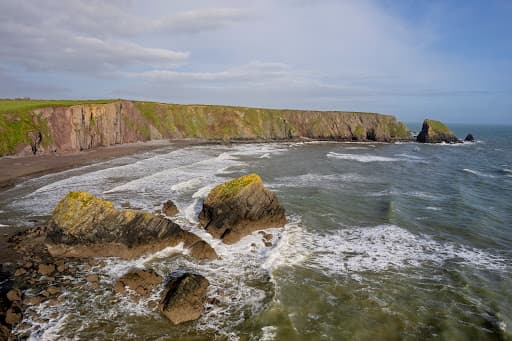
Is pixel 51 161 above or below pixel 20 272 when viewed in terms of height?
below

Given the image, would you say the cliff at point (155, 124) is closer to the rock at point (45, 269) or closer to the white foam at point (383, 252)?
the rock at point (45, 269)

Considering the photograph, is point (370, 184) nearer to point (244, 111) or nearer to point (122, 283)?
point (122, 283)

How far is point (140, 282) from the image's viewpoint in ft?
47.1

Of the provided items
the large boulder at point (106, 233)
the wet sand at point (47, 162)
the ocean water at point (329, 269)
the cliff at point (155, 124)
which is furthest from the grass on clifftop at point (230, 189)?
the cliff at point (155, 124)

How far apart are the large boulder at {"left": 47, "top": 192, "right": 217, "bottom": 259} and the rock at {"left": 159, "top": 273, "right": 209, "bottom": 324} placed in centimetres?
380

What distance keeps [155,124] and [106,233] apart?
67942 millimetres

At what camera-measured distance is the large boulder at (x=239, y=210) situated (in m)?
20.7

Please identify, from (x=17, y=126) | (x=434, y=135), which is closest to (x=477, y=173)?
(x=434, y=135)

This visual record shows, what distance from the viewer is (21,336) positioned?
1100 cm

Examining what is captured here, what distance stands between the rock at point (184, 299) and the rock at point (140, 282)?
81 centimetres

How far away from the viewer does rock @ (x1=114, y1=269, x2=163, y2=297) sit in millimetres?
→ 13859

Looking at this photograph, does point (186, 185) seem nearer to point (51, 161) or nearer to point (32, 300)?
point (32, 300)

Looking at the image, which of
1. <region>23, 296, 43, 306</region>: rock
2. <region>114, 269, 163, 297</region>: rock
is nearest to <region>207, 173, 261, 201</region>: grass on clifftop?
<region>114, 269, 163, 297</region>: rock

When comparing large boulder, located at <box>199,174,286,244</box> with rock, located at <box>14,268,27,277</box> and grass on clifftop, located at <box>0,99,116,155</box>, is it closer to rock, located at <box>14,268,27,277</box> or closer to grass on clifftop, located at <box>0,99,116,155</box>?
rock, located at <box>14,268,27,277</box>
